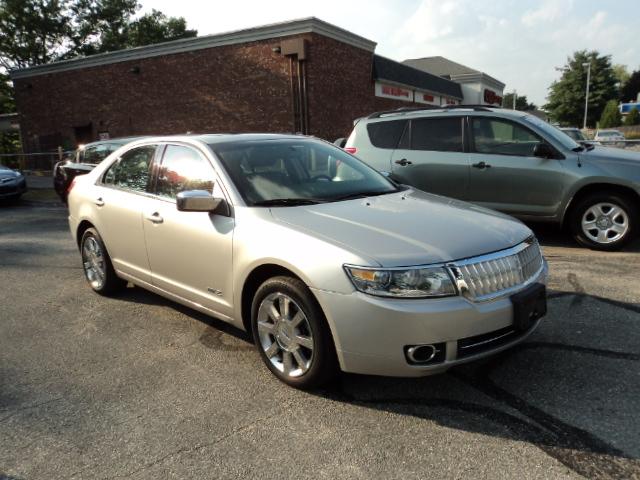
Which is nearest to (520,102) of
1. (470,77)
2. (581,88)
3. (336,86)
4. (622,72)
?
(622,72)

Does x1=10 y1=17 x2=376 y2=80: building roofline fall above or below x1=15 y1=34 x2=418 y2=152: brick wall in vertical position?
above

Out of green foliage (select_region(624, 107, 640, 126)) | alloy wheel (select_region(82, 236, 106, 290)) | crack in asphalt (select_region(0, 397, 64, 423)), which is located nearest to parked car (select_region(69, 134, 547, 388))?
alloy wheel (select_region(82, 236, 106, 290))

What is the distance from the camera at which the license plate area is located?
2904mm

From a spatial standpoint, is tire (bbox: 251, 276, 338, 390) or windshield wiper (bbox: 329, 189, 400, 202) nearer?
tire (bbox: 251, 276, 338, 390)

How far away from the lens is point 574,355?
3498mm

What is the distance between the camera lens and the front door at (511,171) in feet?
21.6

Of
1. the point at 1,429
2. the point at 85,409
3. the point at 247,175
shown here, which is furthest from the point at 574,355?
the point at 1,429

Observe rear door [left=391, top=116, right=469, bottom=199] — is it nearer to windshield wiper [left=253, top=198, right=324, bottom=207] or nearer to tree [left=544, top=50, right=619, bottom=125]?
windshield wiper [left=253, top=198, right=324, bottom=207]

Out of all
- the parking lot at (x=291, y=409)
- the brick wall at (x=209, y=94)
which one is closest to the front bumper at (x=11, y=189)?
the brick wall at (x=209, y=94)

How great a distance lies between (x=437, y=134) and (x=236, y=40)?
51.6ft

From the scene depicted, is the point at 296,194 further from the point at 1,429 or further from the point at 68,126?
the point at 68,126

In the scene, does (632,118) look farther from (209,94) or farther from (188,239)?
(188,239)

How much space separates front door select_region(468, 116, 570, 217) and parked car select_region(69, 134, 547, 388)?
10.2 feet

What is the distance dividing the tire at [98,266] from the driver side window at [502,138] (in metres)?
4.97
